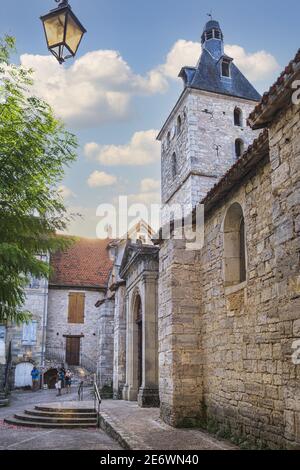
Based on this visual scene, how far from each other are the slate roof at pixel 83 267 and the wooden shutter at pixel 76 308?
0.74 metres

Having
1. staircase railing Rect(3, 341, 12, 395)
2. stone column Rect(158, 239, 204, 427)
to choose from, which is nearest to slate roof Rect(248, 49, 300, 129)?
stone column Rect(158, 239, 204, 427)

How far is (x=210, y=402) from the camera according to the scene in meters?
9.12

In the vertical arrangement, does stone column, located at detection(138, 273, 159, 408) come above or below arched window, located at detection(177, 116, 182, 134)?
below

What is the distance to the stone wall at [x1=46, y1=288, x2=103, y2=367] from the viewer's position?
2877cm

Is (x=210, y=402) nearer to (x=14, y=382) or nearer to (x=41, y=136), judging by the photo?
(x=41, y=136)

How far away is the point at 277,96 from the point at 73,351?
26040mm

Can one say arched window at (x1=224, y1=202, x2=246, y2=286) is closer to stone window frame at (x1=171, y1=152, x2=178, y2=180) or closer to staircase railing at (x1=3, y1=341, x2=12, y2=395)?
stone window frame at (x1=171, y1=152, x2=178, y2=180)

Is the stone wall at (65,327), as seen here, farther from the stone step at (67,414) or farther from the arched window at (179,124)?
the stone step at (67,414)

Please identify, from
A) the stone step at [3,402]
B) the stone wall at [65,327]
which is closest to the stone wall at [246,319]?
the stone step at [3,402]

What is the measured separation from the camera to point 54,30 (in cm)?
418

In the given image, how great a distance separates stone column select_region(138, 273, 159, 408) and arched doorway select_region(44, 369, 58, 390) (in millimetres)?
14602

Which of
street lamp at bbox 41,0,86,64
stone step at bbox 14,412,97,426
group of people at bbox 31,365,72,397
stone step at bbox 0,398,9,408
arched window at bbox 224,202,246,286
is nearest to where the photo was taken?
street lamp at bbox 41,0,86,64

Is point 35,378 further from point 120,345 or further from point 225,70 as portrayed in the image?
point 225,70
